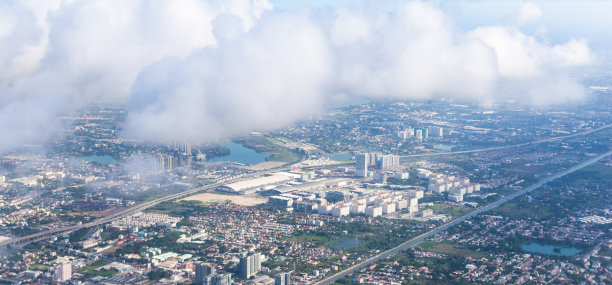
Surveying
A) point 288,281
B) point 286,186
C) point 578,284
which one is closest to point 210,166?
point 286,186

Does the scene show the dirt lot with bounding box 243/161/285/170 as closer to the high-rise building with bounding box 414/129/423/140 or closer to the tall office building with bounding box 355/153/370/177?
the tall office building with bounding box 355/153/370/177

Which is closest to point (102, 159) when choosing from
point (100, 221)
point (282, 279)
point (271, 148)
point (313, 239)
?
point (271, 148)

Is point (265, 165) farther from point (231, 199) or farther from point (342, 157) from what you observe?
point (231, 199)

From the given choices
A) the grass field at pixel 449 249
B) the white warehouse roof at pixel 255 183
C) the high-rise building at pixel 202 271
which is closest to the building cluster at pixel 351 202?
the white warehouse roof at pixel 255 183

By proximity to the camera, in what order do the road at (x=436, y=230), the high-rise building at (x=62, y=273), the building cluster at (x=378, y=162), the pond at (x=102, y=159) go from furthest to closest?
the pond at (x=102, y=159), the building cluster at (x=378, y=162), the road at (x=436, y=230), the high-rise building at (x=62, y=273)

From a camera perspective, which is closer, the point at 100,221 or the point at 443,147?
the point at 100,221

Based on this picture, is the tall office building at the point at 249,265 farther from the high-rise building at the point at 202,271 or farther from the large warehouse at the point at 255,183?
the large warehouse at the point at 255,183
